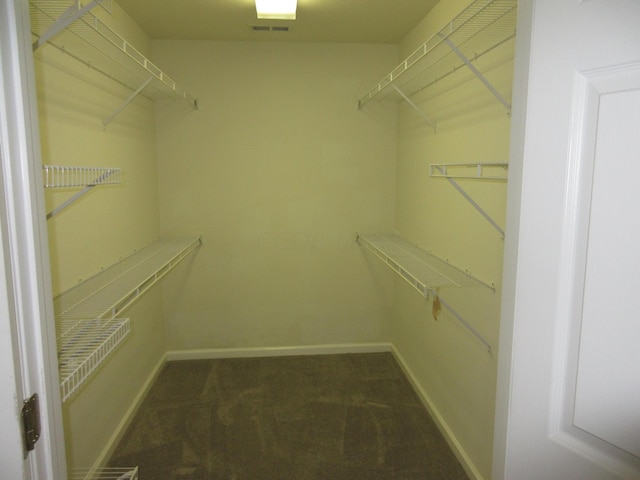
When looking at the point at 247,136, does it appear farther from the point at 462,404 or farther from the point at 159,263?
the point at 462,404

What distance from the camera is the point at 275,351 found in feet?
11.1

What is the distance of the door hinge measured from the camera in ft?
2.40

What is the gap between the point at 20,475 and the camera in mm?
724

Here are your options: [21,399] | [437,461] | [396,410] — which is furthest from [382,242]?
[21,399]

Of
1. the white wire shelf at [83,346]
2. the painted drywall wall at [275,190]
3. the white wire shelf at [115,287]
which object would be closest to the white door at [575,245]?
the white wire shelf at [83,346]

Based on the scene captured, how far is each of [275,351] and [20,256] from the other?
2.82m

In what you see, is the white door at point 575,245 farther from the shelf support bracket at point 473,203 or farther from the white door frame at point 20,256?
the white door frame at point 20,256

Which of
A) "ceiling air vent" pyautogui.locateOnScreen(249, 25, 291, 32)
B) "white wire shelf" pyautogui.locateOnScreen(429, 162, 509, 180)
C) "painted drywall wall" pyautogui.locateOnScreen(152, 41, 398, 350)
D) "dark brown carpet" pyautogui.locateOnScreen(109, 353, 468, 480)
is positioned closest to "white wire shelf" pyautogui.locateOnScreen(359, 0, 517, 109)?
"white wire shelf" pyautogui.locateOnScreen(429, 162, 509, 180)

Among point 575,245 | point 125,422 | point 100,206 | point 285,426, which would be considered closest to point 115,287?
point 100,206

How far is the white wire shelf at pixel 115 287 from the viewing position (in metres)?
1.63

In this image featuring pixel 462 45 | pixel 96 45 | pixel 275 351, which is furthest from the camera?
pixel 275 351

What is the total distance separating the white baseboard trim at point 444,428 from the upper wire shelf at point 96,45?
90.8 inches

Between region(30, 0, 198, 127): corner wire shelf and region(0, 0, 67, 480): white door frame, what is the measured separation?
0.39m

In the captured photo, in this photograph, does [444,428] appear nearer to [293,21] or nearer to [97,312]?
[97,312]
